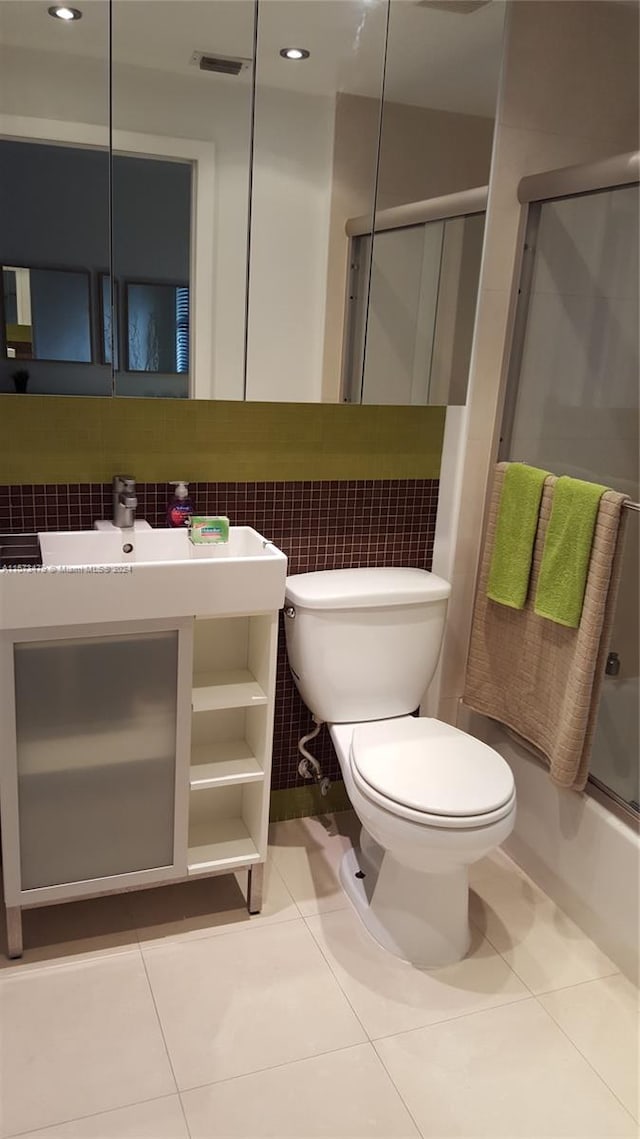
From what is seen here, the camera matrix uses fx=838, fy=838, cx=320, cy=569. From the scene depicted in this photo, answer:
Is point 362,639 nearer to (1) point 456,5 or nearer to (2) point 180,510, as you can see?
(2) point 180,510

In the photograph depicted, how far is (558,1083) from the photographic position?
1.70 metres

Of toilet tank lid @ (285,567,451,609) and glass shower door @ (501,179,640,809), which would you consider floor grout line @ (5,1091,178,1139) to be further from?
glass shower door @ (501,179,640,809)

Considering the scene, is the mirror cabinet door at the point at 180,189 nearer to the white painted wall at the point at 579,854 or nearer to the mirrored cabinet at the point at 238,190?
the mirrored cabinet at the point at 238,190

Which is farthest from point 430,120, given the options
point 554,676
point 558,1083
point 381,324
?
point 558,1083

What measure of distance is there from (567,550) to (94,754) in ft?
3.85

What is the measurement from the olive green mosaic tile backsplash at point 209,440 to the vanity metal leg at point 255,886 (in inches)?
38.4

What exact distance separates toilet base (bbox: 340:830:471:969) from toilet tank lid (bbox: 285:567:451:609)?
62 cm

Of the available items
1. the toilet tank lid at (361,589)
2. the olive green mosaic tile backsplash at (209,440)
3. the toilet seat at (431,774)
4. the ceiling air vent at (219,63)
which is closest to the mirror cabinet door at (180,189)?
the ceiling air vent at (219,63)

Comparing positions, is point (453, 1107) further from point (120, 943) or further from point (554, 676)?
point (554, 676)

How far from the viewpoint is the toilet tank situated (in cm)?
207

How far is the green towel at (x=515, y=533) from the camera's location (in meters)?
2.10

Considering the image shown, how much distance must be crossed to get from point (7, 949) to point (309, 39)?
2.15 meters

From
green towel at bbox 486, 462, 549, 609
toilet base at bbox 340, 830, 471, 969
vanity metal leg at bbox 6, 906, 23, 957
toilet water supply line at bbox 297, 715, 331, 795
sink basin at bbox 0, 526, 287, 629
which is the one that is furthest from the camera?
toilet water supply line at bbox 297, 715, 331, 795

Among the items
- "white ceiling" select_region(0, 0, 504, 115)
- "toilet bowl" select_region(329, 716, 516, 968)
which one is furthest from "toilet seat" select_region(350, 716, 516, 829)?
"white ceiling" select_region(0, 0, 504, 115)
